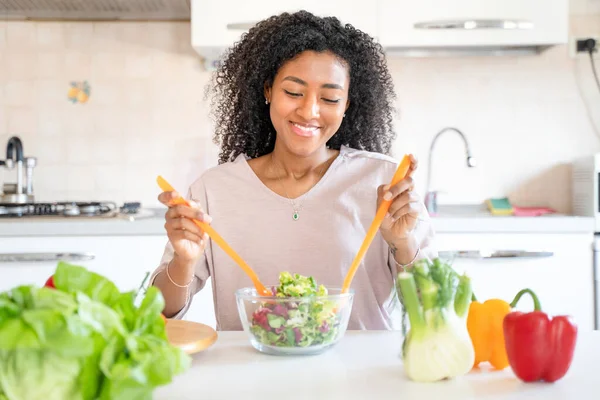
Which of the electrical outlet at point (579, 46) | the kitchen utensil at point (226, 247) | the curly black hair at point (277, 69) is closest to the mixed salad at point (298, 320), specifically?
the kitchen utensil at point (226, 247)

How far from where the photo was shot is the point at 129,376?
2.05ft

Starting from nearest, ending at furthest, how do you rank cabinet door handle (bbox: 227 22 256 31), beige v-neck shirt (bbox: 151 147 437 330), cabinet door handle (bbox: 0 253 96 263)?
beige v-neck shirt (bbox: 151 147 437 330)
cabinet door handle (bbox: 0 253 96 263)
cabinet door handle (bbox: 227 22 256 31)

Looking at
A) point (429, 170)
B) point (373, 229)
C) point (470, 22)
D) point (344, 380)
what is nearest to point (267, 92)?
point (373, 229)

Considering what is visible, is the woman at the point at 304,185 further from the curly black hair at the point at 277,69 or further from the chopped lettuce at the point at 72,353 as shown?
the chopped lettuce at the point at 72,353

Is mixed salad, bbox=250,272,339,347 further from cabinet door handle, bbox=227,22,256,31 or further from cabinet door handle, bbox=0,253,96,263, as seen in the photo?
cabinet door handle, bbox=227,22,256,31

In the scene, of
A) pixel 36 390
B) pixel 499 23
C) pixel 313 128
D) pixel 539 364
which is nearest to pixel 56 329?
pixel 36 390

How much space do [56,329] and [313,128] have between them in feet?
3.17

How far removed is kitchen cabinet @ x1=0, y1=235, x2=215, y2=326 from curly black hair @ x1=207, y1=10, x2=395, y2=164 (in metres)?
0.77

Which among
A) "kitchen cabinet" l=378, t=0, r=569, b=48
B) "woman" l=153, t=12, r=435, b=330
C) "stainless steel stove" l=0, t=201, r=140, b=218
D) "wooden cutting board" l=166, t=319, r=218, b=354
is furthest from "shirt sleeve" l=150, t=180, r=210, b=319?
"kitchen cabinet" l=378, t=0, r=569, b=48

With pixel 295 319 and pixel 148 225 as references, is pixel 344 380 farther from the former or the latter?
pixel 148 225

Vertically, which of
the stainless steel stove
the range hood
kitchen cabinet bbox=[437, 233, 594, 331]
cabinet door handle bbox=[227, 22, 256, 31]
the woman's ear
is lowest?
kitchen cabinet bbox=[437, 233, 594, 331]

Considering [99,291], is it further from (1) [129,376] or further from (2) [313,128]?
(2) [313,128]

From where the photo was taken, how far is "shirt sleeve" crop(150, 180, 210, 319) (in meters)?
1.42

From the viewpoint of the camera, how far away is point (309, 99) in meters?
1.48
